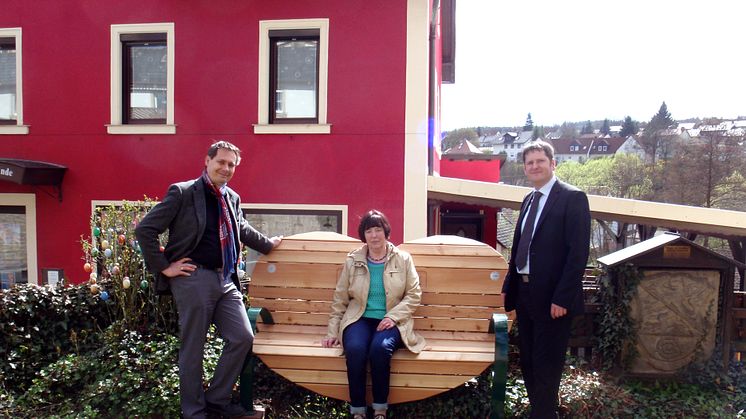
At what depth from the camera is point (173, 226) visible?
3230mm

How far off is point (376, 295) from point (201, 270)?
3.73 feet

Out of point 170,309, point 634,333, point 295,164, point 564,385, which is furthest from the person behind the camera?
point 295,164

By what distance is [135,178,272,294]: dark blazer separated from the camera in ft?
10.2

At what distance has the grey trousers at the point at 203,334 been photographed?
3.17m

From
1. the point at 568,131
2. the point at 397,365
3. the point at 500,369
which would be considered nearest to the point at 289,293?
the point at 397,365

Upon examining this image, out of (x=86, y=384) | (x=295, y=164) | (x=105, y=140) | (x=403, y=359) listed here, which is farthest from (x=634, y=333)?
(x=105, y=140)

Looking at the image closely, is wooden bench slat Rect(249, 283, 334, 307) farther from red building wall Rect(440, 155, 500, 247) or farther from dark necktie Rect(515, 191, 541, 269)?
red building wall Rect(440, 155, 500, 247)

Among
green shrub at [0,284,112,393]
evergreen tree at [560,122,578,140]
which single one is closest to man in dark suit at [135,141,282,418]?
green shrub at [0,284,112,393]

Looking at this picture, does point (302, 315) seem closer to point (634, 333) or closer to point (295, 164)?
point (634, 333)

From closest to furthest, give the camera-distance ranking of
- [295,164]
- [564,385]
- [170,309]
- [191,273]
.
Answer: [191,273] < [564,385] < [170,309] < [295,164]

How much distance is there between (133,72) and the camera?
7.91 metres

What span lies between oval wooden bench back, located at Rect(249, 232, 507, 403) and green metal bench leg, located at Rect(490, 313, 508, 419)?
0.25 ft

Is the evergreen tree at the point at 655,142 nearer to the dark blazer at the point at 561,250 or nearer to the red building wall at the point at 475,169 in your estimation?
the red building wall at the point at 475,169

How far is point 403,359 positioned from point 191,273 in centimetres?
140
